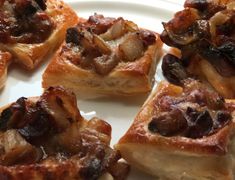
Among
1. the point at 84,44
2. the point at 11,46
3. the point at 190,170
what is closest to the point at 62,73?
the point at 84,44

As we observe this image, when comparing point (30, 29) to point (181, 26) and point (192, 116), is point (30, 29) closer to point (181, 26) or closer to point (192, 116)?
point (181, 26)

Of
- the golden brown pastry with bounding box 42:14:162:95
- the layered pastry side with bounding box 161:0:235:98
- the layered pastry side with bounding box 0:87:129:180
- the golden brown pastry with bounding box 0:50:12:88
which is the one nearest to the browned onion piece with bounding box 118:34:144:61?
the golden brown pastry with bounding box 42:14:162:95

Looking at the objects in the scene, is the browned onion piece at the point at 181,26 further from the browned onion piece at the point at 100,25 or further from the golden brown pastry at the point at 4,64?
the golden brown pastry at the point at 4,64

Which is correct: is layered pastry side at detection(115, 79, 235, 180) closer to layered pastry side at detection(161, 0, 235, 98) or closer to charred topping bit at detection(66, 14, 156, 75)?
layered pastry side at detection(161, 0, 235, 98)

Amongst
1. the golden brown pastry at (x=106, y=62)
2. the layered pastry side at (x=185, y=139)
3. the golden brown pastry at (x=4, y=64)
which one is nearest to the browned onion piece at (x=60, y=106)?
the layered pastry side at (x=185, y=139)

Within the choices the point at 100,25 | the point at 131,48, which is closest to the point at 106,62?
the point at 131,48
